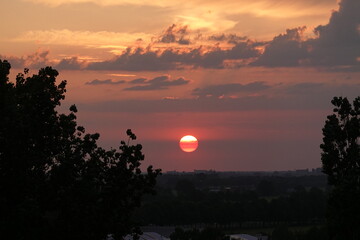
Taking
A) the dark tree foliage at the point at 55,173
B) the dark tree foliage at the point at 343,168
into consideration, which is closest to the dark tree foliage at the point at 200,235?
the dark tree foliage at the point at 343,168

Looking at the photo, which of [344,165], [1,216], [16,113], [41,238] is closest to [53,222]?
[41,238]

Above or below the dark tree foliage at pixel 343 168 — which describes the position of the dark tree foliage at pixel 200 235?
below

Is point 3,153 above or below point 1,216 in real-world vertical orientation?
above

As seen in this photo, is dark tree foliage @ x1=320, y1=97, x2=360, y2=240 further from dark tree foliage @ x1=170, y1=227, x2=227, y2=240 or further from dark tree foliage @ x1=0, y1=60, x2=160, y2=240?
dark tree foliage @ x1=170, y1=227, x2=227, y2=240

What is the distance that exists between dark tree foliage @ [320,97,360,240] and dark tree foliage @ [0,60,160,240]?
54.6 ft

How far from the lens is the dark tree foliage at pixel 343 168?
166 feet

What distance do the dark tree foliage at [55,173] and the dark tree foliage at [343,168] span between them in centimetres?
1664

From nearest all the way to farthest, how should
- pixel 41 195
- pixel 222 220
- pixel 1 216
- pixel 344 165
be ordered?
pixel 1 216 < pixel 41 195 < pixel 344 165 < pixel 222 220

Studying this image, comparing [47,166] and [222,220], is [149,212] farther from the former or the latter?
[47,166]

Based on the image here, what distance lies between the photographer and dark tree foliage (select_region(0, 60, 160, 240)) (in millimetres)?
41125

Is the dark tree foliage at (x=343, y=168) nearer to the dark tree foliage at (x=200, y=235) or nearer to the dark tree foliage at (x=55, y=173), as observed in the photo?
the dark tree foliage at (x=55, y=173)

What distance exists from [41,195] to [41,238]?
9.49ft

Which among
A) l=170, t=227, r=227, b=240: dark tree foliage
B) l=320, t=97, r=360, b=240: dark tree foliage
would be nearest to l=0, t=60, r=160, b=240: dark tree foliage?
l=320, t=97, r=360, b=240: dark tree foliage

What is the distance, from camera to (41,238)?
135 feet
